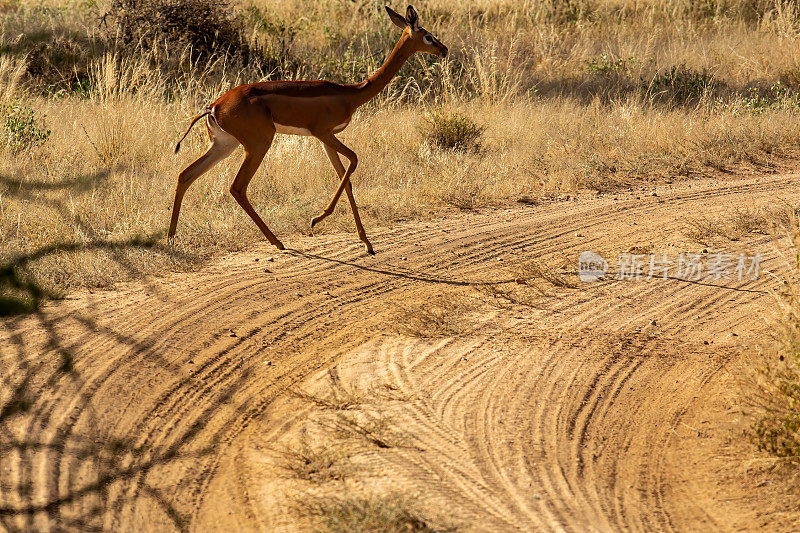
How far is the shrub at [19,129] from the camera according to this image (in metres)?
8.90

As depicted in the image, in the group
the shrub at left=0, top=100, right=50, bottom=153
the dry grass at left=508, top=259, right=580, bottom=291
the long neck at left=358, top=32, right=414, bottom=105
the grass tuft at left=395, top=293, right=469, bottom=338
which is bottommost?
the dry grass at left=508, top=259, right=580, bottom=291

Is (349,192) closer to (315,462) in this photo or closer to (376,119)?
(315,462)

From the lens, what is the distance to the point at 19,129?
8953 mm

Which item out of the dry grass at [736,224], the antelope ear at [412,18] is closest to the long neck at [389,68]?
the antelope ear at [412,18]

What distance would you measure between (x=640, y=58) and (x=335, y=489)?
12.5m

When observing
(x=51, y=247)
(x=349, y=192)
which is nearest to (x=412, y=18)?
(x=349, y=192)

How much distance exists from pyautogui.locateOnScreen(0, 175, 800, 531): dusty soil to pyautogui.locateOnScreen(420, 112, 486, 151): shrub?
320 cm

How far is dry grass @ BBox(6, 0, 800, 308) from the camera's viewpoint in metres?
7.52

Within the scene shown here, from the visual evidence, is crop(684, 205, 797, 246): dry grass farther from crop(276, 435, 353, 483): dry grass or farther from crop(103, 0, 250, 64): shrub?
crop(103, 0, 250, 64): shrub

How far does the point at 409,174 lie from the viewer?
9391mm

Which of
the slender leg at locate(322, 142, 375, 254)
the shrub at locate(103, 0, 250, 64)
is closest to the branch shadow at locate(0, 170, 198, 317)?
the slender leg at locate(322, 142, 375, 254)

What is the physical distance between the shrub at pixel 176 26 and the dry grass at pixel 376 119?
28 centimetres

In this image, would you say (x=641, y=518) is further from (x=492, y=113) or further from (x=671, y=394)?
(x=492, y=113)

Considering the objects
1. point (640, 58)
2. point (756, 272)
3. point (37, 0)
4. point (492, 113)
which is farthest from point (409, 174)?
point (37, 0)
